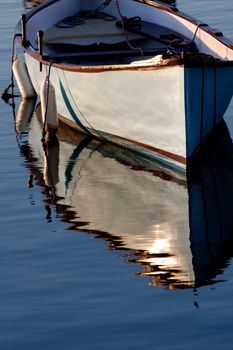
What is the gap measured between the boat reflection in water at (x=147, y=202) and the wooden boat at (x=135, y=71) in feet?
1.33

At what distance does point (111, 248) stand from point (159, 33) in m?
9.23

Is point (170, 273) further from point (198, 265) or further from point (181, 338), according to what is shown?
point (181, 338)

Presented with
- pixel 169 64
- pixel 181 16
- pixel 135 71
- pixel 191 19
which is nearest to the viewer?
pixel 169 64

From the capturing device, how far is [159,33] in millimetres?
21906

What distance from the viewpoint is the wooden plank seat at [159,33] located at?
67.6ft

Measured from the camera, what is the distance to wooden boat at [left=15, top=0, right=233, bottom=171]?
53.5 feet

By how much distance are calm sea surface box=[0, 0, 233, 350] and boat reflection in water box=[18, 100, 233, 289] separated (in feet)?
0.05

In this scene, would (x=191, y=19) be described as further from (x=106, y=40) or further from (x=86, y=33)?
(x=86, y=33)

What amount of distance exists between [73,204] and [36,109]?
21.4 feet

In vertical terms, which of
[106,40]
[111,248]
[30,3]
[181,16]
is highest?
[111,248]

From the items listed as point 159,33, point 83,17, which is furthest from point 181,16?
point 83,17

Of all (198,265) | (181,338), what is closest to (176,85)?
(198,265)

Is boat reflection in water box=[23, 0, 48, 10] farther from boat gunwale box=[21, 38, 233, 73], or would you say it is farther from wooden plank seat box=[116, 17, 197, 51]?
boat gunwale box=[21, 38, 233, 73]

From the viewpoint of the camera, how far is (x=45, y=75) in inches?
777
